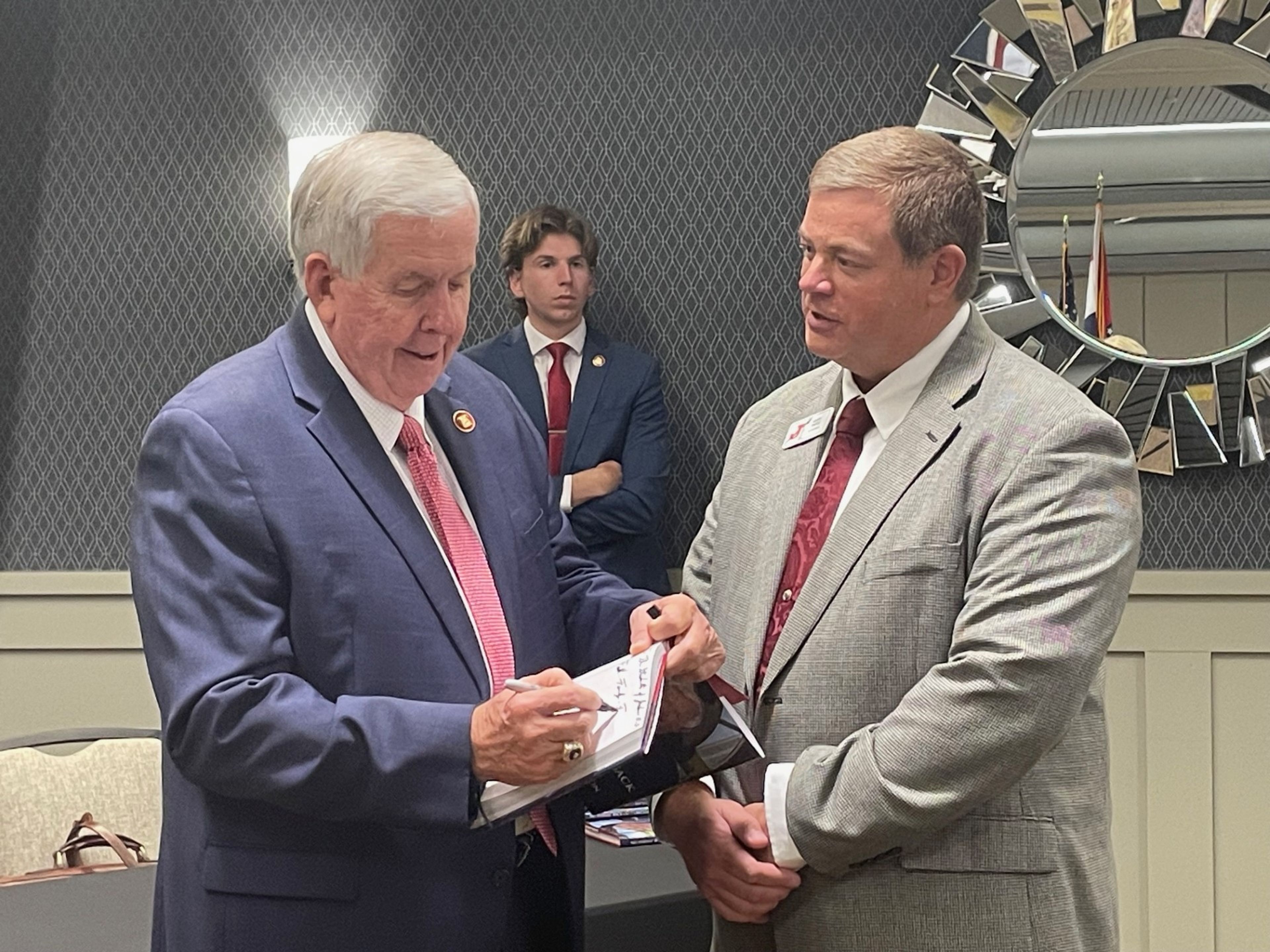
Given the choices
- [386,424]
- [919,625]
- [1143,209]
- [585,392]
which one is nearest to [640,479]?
[585,392]

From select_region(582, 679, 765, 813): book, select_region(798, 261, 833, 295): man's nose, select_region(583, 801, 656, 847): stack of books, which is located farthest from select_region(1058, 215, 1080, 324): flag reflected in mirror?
select_region(582, 679, 765, 813): book

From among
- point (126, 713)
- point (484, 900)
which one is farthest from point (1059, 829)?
point (126, 713)

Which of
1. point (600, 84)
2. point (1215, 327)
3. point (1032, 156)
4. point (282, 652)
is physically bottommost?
point (282, 652)

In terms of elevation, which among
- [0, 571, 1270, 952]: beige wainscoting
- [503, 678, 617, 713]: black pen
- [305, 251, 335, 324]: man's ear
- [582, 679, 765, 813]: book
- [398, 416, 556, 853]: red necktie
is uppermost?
[305, 251, 335, 324]: man's ear

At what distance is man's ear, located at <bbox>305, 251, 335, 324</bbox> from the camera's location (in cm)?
161

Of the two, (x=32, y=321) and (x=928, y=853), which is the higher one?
(x=32, y=321)

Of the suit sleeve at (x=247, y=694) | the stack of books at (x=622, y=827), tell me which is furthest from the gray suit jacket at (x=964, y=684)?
the suit sleeve at (x=247, y=694)

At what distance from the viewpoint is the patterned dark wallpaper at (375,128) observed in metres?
4.68

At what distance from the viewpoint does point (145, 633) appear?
155 cm

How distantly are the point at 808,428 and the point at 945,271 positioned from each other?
0.29 m

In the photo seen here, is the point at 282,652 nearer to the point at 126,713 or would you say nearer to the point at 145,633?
the point at 145,633

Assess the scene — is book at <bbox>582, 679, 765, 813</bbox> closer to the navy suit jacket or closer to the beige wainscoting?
the navy suit jacket

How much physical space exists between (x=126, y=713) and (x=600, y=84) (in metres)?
2.55

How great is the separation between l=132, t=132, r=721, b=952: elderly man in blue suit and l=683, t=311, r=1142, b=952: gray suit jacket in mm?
208
